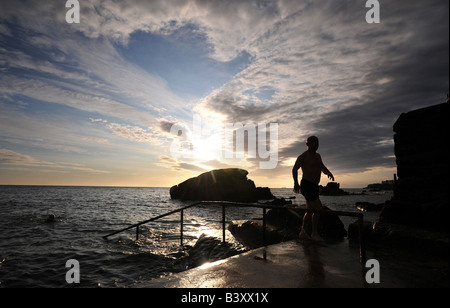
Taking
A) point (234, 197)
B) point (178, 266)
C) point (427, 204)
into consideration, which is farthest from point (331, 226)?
point (234, 197)

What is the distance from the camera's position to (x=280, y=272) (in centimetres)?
319

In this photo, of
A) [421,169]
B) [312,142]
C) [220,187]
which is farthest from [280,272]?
[220,187]

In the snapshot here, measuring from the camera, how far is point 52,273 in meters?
7.22

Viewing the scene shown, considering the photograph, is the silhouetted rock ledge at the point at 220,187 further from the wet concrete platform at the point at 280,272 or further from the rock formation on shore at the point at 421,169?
the wet concrete platform at the point at 280,272

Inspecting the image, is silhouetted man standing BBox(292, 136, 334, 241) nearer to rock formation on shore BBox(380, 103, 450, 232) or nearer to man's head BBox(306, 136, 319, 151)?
man's head BBox(306, 136, 319, 151)

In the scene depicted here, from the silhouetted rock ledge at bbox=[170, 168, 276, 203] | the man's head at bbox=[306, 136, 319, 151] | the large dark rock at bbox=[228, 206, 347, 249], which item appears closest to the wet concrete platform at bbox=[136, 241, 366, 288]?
the large dark rock at bbox=[228, 206, 347, 249]

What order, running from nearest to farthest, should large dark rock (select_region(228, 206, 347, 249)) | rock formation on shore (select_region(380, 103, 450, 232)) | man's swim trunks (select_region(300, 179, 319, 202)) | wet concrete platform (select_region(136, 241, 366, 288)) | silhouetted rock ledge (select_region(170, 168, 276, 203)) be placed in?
wet concrete platform (select_region(136, 241, 366, 288)) → rock formation on shore (select_region(380, 103, 450, 232)) → man's swim trunks (select_region(300, 179, 319, 202)) → large dark rock (select_region(228, 206, 347, 249)) → silhouetted rock ledge (select_region(170, 168, 276, 203))

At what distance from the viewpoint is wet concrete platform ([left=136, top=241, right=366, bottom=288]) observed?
2770 mm

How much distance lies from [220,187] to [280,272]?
1932 inches

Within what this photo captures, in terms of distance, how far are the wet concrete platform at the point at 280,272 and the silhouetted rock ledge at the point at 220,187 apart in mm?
→ 47908

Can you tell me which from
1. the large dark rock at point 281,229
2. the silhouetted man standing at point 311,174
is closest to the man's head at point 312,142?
the silhouetted man standing at point 311,174

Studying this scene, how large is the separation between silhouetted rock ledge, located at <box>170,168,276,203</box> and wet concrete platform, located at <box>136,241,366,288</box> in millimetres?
47908

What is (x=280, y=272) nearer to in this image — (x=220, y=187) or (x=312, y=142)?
(x=312, y=142)
